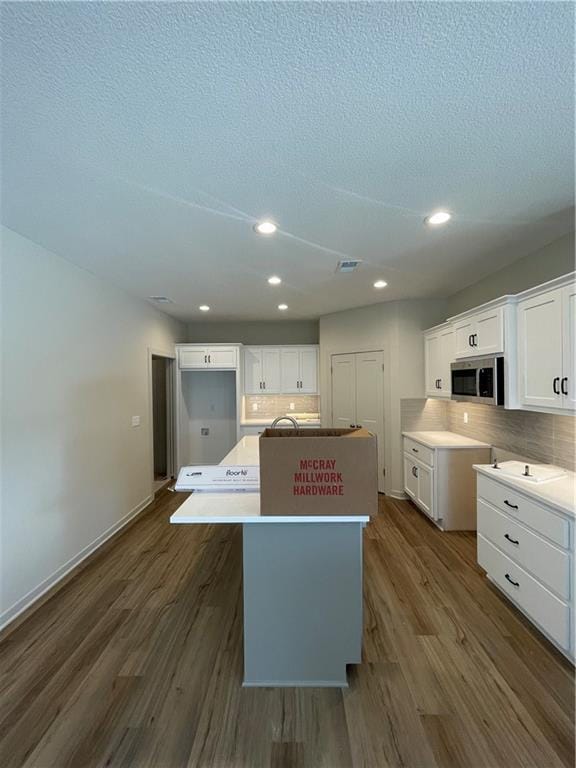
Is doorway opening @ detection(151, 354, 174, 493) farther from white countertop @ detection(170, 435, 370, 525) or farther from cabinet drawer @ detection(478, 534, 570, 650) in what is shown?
cabinet drawer @ detection(478, 534, 570, 650)

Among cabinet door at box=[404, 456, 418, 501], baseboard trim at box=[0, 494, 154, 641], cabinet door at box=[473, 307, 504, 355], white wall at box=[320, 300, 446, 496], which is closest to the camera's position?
baseboard trim at box=[0, 494, 154, 641]

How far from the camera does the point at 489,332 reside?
115 inches

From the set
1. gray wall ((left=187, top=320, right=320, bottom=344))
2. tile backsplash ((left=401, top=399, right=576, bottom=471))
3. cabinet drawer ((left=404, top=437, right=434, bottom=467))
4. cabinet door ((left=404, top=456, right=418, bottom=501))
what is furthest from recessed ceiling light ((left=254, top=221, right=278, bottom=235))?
gray wall ((left=187, top=320, right=320, bottom=344))

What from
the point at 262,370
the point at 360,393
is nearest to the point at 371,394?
the point at 360,393

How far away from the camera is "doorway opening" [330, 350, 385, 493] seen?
4688 mm

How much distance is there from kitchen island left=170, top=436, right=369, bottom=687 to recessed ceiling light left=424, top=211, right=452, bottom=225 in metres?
1.95

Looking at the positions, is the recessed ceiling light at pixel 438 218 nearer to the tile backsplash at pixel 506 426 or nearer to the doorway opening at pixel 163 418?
the tile backsplash at pixel 506 426

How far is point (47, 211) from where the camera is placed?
2.07 m

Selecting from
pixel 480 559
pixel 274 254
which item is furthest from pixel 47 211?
pixel 480 559

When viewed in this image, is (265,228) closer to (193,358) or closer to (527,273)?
(527,273)

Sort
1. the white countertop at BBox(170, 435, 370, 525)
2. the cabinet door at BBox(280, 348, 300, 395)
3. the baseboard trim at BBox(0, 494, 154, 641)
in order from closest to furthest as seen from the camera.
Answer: the white countertop at BBox(170, 435, 370, 525)
the baseboard trim at BBox(0, 494, 154, 641)
the cabinet door at BBox(280, 348, 300, 395)

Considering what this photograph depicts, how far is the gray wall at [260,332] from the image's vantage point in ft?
19.6

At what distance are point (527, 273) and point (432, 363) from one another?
150cm

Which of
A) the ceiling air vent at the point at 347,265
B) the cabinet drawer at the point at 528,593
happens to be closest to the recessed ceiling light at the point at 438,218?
the ceiling air vent at the point at 347,265
